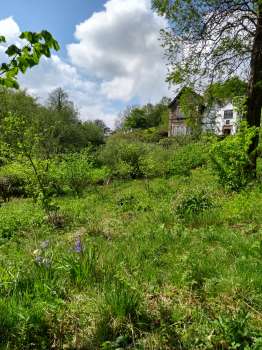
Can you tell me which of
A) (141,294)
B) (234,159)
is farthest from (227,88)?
(141,294)

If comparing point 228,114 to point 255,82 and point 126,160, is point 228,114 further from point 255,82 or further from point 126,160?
point 255,82

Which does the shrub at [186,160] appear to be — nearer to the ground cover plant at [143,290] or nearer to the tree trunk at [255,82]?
the tree trunk at [255,82]

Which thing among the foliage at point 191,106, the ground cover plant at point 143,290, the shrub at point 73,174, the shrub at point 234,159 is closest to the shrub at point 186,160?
the foliage at point 191,106

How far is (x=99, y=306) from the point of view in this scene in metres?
3.02

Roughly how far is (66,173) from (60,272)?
34.0 ft

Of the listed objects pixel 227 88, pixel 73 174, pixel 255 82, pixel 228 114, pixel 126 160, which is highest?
pixel 228 114

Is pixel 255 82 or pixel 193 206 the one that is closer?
pixel 193 206

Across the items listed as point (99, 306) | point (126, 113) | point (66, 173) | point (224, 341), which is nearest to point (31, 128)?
point (66, 173)

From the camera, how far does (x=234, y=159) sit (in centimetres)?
821

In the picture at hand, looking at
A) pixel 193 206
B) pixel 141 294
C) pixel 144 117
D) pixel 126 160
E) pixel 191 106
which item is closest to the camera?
pixel 141 294

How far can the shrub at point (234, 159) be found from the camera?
7.98 metres

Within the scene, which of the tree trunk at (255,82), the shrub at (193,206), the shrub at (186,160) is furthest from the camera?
the shrub at (186,160)

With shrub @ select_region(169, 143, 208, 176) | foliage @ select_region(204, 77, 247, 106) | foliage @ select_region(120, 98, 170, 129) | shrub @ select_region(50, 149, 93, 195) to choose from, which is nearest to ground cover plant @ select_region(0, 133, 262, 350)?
foliage @ select_region(204, 77, 247, 106)

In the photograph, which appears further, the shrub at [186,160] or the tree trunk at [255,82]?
the shrub at [186,160]
